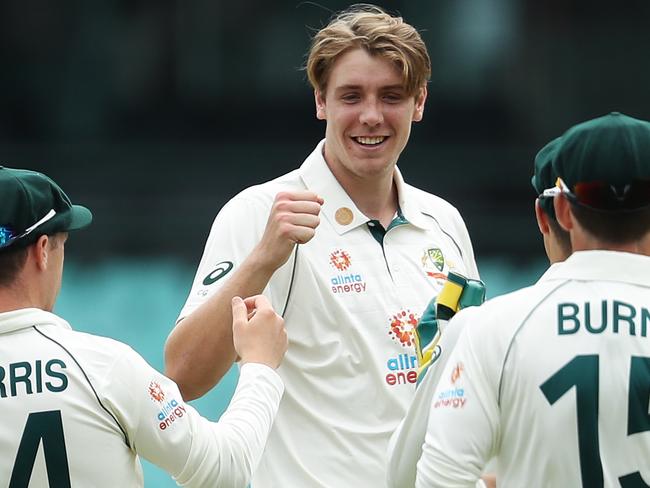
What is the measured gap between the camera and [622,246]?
2.94 m

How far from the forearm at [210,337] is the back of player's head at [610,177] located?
989 millimetres

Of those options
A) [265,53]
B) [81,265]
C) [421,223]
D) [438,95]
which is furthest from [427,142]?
A: [421,223]

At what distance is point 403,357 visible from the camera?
151 inches

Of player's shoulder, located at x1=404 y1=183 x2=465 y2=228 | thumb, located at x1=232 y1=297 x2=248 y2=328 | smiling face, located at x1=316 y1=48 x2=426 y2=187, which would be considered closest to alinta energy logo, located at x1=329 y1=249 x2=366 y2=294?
smiling face, located at x1=316 y1=48 x2=426 y2=187

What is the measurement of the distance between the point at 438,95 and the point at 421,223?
7125 millimetres

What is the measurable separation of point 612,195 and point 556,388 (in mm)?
400

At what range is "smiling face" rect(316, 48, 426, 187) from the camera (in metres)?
4.01

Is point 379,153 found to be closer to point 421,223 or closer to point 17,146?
point 421,223

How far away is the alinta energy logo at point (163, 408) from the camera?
3.12 metres

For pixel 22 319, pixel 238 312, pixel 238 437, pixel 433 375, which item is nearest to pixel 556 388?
pixel 433 375

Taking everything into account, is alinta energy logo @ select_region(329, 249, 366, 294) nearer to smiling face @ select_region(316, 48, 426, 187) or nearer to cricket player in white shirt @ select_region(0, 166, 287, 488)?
smiling face @ select_region(316, 48, 426, 187)

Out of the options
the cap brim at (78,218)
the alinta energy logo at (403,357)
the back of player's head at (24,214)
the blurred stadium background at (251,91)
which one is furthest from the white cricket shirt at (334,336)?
the blurred stadium background at (251,91)

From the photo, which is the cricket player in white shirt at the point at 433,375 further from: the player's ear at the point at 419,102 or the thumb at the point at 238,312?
the player's ear at the point at 419,102

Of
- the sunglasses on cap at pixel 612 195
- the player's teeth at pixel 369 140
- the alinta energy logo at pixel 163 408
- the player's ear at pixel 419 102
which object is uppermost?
the player's ear at pixel 419 102
